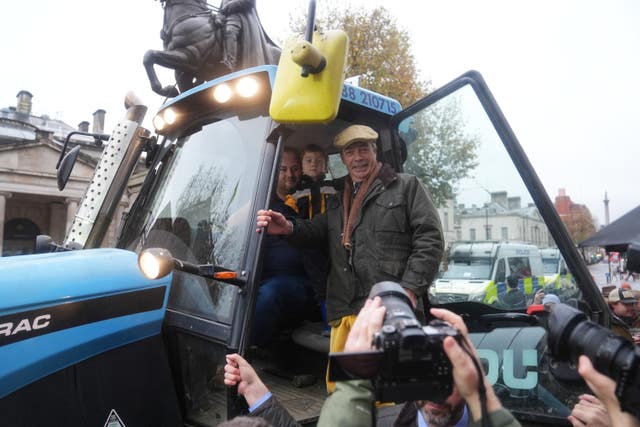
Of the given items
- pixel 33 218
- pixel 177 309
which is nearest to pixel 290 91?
pixel 177 309

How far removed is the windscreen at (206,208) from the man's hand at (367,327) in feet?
3.52

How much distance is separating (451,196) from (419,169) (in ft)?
0.91

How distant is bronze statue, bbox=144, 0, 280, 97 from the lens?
11.3 feet

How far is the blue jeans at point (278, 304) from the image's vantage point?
115 inches

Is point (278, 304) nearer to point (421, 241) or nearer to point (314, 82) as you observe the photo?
point (421, 241)

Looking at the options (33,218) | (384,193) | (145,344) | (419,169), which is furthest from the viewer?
(33,218)

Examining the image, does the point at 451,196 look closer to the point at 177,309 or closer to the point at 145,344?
the point at 177,309

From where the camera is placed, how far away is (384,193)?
8.66 feet

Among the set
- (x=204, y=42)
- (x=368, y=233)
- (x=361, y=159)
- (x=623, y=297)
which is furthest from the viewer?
(x=623, y=297)

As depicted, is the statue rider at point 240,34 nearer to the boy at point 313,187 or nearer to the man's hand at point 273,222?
the boy at point 313,187

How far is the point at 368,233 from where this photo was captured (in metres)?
2.62

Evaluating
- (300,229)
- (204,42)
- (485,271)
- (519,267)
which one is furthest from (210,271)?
(204,42)

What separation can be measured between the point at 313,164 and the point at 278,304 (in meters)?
0.93

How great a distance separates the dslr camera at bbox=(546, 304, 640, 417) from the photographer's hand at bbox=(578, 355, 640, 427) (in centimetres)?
2
